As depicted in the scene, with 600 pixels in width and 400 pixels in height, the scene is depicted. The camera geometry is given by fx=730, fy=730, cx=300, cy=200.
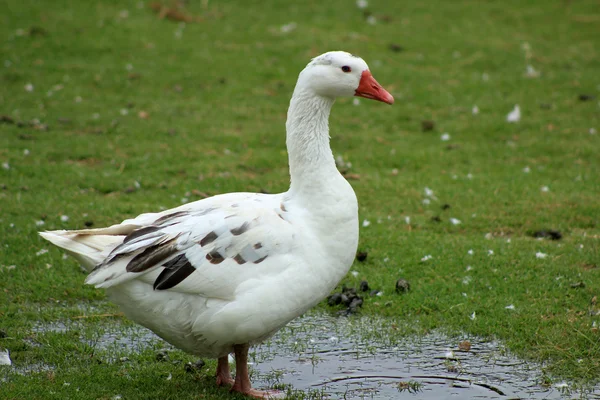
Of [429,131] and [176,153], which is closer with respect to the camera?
[176,153]

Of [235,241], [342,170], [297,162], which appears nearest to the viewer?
[235,241]

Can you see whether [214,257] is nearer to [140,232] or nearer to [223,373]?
[140,232]

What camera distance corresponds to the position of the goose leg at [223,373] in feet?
20.5

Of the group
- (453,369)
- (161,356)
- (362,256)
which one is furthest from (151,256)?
(362,256)

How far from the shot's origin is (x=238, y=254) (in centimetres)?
572

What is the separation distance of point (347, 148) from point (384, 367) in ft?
21.8

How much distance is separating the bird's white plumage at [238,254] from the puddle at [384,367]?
0.83 metres

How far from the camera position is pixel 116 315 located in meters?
7.64

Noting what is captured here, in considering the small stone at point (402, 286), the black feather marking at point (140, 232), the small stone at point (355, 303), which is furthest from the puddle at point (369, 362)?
the black feather marking at point (140, 232)

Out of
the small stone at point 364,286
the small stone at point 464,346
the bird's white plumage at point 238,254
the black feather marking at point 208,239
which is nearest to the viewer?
the bird's white plumage at point 238,254

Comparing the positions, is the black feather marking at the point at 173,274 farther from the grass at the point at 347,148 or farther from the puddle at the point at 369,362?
the puddle at the point at 369,362

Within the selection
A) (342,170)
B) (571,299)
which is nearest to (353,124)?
(342,170)

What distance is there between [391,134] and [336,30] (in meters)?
5.54

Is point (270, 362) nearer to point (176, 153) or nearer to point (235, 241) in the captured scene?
point (235, 241)
